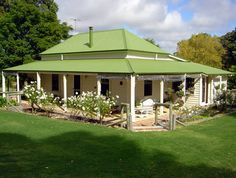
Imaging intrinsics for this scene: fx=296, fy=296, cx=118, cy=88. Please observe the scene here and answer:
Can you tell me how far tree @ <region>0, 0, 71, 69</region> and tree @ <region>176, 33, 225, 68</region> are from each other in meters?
28.4

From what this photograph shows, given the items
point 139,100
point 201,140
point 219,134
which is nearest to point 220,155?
point 201,140

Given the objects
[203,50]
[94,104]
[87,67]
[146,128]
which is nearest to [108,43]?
[87,67]

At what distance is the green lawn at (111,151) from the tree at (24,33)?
16.7m

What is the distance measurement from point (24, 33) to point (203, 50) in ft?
104

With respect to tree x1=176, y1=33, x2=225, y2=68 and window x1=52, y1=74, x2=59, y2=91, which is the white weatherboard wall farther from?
tree x1=176, y1=33, x2=225, y2=68

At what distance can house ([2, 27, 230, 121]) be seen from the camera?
1730cm

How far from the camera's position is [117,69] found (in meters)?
16.2

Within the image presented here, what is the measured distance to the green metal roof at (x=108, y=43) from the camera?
20.1 meters

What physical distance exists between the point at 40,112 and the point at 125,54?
649 centimetres

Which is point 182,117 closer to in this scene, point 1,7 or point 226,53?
point 1,7

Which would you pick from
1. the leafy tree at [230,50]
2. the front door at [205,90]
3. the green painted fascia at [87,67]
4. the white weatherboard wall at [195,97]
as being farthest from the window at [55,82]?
the leafy tree at [230,50]

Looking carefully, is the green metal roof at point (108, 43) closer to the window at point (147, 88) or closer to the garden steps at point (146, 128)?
the window at point (147, 88)

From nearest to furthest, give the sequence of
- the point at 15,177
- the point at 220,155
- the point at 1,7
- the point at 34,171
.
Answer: the point at 15,177 < the point at 34,171 < the point at 220,155 < the point at 1,7

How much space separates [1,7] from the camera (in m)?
42.5
